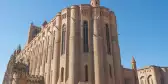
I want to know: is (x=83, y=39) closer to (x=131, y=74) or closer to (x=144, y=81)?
(x=131, y=74)

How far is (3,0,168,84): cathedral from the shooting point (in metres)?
34.3

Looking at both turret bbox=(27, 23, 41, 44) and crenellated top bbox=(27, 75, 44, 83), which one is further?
turret bbox=(27, 23, 41, 44)

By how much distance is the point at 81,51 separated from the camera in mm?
35781

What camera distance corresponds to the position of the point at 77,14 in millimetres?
39188

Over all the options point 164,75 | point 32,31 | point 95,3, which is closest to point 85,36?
point 95,3

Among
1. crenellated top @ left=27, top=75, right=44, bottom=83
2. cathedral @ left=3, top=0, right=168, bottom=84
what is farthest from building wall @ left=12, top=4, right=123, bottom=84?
crenellated top @ left=27, top=75, right=44, bottom=83

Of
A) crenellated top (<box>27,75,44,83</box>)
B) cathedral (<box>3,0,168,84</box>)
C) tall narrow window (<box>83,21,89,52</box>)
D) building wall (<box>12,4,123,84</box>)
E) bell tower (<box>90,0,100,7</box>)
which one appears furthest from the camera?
bell tower (<box>90,0,100,7</box>)

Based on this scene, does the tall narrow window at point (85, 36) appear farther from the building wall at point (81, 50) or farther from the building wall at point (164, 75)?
the building wall at point (164, 75)

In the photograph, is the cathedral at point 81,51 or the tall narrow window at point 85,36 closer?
the cathedral at point 81,51

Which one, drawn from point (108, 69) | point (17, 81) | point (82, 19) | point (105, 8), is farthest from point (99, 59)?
point (17, 81)

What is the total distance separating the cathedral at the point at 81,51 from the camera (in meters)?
34.3

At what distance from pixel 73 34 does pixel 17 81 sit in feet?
42.7

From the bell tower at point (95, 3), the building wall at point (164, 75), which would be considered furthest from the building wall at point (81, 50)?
the building wall at point (164, 75)

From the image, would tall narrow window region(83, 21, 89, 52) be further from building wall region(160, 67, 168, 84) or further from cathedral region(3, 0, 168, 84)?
building wall region(160, 67, 168, 84)
